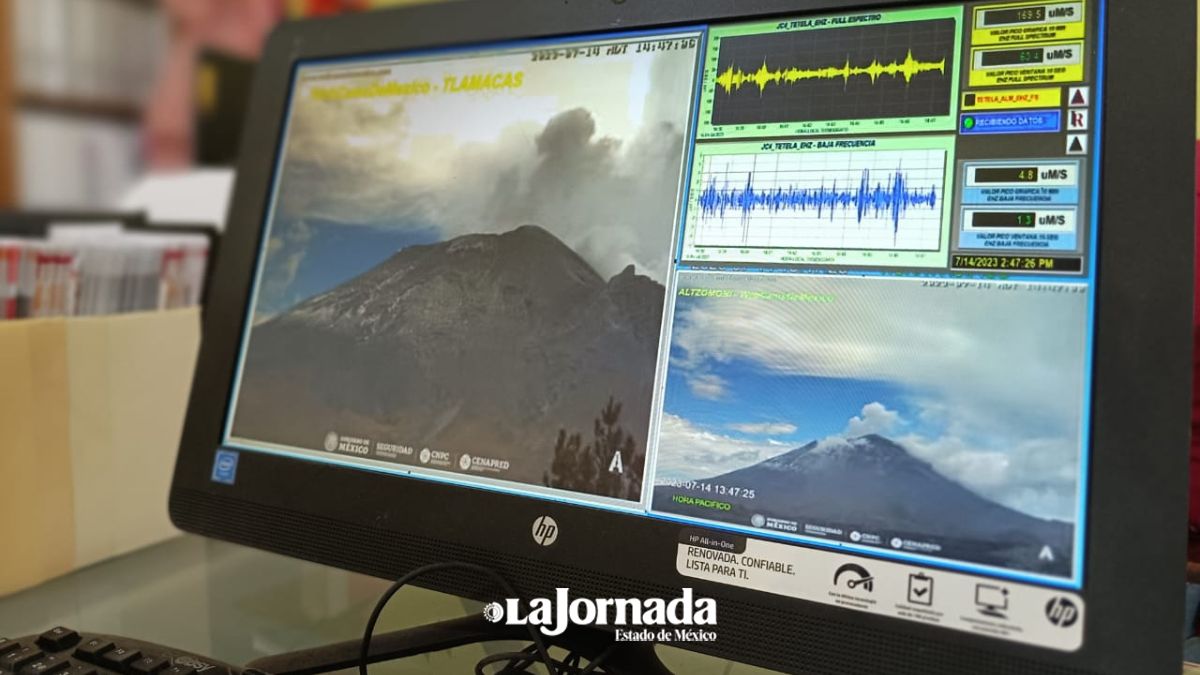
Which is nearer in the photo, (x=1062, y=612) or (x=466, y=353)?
(x=1062, y=612)

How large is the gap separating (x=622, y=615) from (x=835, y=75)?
32 cm

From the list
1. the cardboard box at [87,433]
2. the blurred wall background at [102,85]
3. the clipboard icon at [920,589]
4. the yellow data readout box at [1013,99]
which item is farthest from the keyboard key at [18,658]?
the blurred wall background at [102,85]

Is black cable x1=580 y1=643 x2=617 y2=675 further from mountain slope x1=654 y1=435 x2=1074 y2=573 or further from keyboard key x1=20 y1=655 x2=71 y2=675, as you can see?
keyboard key x1=20 y1=655 x2=71 y2=675

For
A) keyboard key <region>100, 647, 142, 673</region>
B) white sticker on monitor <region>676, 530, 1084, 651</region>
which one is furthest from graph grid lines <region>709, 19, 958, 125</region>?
keyboard key <region>100, 647, 142, 673</region>

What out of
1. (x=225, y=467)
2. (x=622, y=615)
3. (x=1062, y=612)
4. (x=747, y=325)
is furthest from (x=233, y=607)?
(x=1062, y=612)

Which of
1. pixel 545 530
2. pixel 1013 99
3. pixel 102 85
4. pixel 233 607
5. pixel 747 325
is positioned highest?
pixel 102 85

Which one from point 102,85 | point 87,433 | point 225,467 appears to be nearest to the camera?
point 225,467

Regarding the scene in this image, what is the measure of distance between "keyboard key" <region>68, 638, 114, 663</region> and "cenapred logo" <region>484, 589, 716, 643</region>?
8.2 inches

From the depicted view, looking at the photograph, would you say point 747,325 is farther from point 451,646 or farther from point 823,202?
point 451,646

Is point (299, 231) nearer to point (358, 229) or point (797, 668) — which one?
point (358, 229)

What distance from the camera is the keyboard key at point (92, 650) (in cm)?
45

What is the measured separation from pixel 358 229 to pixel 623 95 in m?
0.21

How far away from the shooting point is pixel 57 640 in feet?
1.53

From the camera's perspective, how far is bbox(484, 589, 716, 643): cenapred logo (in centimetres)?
43
